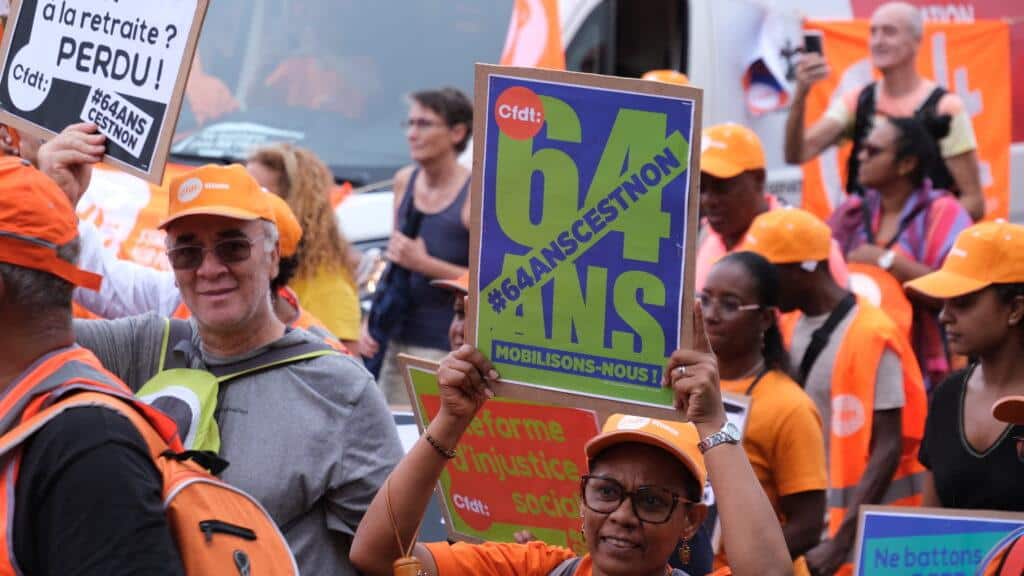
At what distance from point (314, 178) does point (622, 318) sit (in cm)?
399

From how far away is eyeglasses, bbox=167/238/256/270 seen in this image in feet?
14.2

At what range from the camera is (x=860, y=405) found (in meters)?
6.09

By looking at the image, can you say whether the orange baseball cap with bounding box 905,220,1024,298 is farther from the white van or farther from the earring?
the white van

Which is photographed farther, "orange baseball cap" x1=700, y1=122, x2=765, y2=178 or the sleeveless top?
the sleeveless top

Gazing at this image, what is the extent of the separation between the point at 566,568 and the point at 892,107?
213 inches

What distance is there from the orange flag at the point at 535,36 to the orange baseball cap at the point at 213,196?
431 centimetres

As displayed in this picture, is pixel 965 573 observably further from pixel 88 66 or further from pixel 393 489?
pixel 88 66

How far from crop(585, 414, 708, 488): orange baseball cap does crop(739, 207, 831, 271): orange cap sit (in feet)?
8.40

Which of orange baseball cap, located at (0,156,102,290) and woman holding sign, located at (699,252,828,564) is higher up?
orange baseball cap, located at (0,156,102,290)

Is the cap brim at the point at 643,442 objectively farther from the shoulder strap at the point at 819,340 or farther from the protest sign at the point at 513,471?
the shoulder strap at the point at 819,340

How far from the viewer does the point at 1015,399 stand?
4.00 metres

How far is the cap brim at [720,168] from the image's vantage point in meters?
7.04

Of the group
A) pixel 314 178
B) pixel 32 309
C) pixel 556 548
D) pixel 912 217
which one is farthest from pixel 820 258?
pixel 32 309

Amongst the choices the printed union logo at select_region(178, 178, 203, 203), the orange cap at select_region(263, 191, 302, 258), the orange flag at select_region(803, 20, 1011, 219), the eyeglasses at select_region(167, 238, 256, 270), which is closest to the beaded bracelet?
the eyeglasses at select_region(167, 238, 256, 270)
